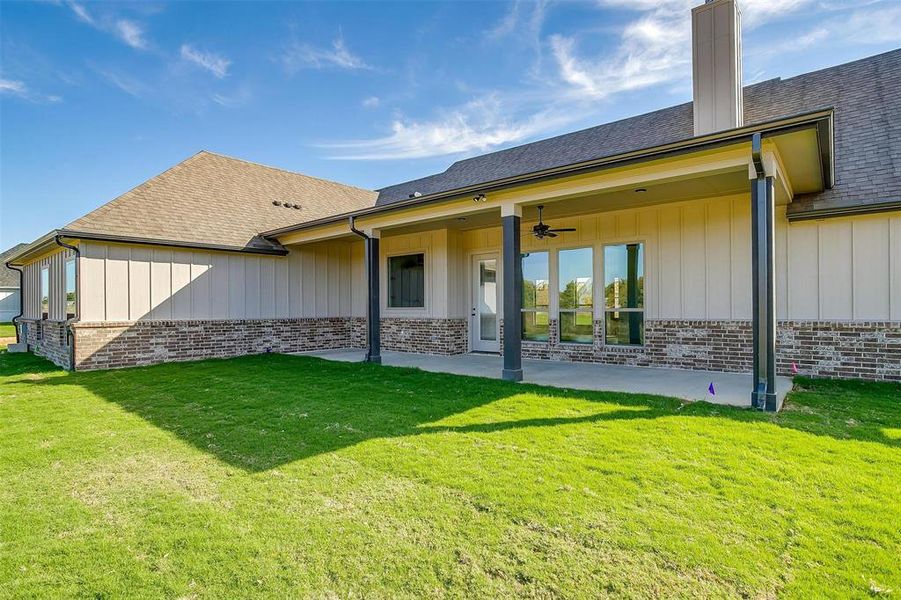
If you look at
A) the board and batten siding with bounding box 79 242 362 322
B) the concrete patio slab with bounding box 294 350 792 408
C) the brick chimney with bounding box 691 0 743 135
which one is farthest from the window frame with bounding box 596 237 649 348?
the board and batten siding with bounding box 79 242 362 322

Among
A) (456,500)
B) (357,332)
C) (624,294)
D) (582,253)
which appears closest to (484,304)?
(582,253)

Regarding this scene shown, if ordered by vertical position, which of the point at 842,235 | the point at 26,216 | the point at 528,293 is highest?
the point at 26,216

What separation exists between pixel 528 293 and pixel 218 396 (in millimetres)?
5990

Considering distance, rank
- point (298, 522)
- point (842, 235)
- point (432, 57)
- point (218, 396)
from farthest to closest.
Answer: point (432, 57)
point (842, 235)
point (218, 396)
point (298, 522)

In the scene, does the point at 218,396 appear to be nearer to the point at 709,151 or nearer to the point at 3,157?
the point at 709,151

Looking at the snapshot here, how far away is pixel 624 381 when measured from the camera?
6.64 meters

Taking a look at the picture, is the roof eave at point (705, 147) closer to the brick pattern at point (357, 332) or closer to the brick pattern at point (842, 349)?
the brick pattern at point (842, 349)

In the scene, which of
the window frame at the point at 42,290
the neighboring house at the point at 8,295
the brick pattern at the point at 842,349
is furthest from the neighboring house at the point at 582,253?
the neighboring house at the point at 8,295

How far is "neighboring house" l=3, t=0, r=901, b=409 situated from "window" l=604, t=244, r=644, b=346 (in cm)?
3

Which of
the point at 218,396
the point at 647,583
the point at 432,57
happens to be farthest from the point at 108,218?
the point at 647,583

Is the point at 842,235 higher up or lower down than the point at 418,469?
higher up

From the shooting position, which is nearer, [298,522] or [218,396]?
[298,522]

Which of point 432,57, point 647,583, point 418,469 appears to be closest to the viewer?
point 647,583

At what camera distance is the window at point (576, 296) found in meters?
8.76
